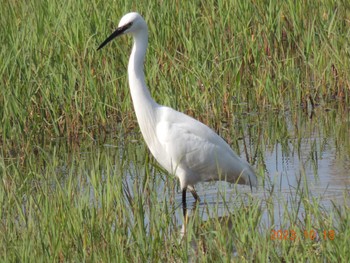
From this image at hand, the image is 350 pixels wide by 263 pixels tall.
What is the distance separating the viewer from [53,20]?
8.38 m

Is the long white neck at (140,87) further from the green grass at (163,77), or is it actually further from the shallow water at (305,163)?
the shallow water at (305,163)

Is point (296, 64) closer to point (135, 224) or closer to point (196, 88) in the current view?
point (196, 88)

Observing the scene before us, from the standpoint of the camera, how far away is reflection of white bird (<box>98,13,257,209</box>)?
21.2 ft

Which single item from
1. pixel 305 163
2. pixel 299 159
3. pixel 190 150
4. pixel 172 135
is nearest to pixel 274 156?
pixel 299 159

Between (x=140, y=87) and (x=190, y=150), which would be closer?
(x=140, y=87)

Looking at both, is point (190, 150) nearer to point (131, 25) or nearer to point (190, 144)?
point (190, 144)

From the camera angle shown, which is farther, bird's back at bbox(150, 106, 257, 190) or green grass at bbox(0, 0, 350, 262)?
green grass at bbox(0, 0, 350, 262)

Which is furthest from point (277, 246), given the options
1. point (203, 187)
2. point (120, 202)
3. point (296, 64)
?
point (296, 64)
